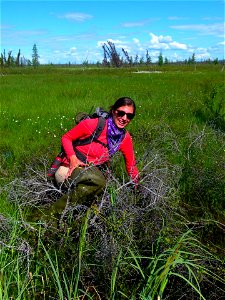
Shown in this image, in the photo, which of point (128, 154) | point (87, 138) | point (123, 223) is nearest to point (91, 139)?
point (87, 138)

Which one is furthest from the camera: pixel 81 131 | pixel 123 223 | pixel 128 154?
pixel 128 154

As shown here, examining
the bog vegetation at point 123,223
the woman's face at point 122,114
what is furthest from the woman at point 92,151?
the bog vegetation at point 123,223

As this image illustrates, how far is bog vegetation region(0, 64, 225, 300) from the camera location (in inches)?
102

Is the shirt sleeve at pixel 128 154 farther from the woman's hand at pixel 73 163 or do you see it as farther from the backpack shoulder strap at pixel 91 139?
the woman's hand at pixel 73 163

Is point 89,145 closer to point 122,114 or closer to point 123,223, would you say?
point 122,114

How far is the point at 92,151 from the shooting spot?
12.3 feet

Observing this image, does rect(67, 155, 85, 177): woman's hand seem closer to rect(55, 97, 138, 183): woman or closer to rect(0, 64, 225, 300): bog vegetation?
rect(55, 97, 138, 183): woman

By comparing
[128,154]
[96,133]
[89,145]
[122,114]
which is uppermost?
[122,114]

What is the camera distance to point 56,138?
6.24 metres

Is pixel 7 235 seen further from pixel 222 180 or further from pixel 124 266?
pixel 222 180

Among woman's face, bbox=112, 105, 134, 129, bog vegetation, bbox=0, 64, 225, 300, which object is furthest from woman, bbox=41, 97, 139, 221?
bog vegetation, bbox=0, 64, 225, 300

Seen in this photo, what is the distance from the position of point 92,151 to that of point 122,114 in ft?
1.45

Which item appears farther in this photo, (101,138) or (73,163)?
(101,138)

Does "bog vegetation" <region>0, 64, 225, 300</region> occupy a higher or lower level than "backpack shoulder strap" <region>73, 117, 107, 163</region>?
lower
